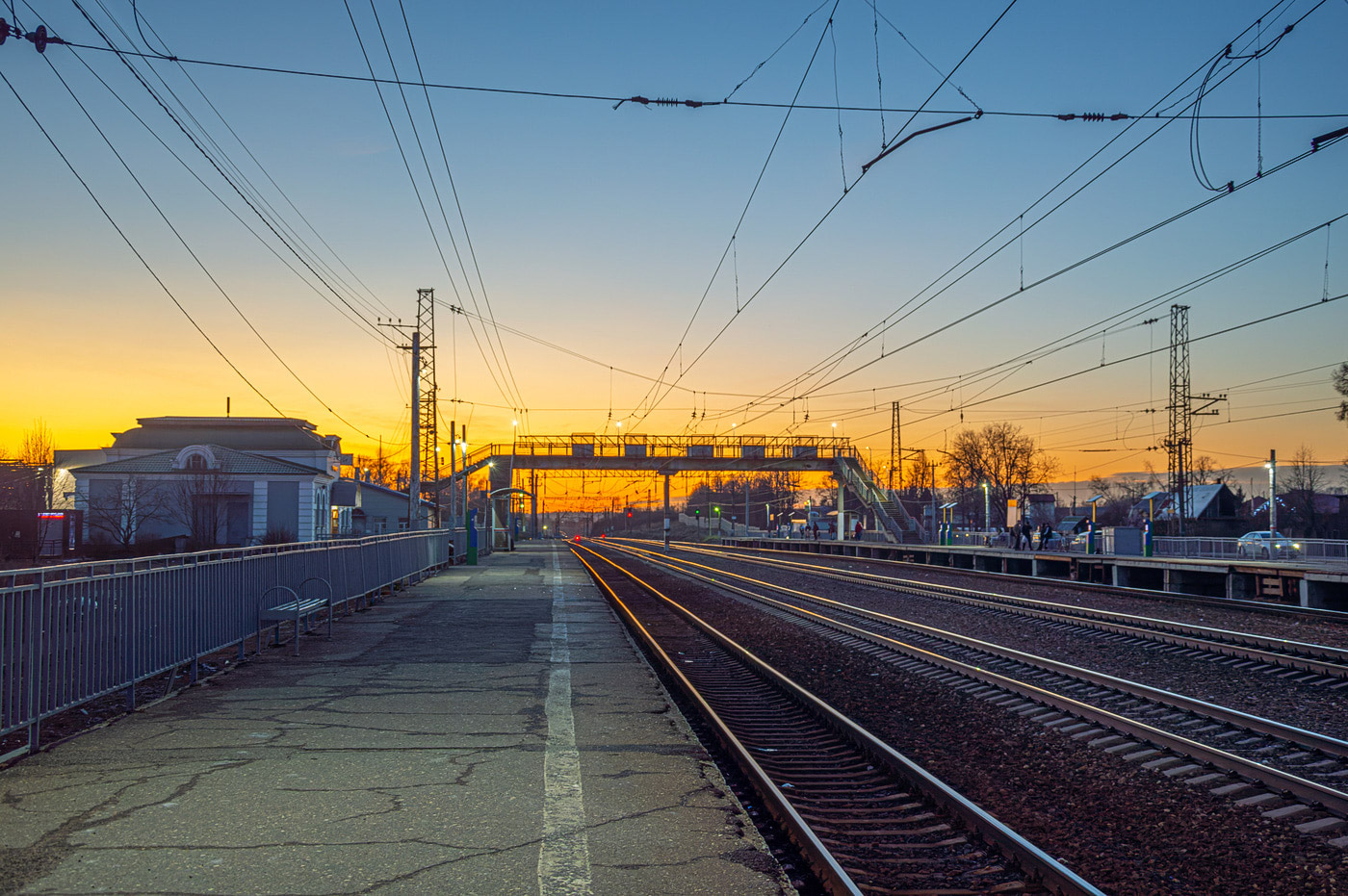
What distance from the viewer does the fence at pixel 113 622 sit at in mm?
7258

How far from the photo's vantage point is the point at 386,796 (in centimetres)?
657

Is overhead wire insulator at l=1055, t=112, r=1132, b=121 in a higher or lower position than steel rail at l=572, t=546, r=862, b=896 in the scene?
higher

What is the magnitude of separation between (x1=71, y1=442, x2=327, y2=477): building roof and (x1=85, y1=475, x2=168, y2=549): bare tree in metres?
0.90

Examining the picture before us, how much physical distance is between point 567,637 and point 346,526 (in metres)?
55.8

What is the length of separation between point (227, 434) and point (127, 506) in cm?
2081

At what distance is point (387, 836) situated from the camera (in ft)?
18.8

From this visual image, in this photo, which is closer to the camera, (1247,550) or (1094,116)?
(1094,116)

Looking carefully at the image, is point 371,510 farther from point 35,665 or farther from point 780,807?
point 780,807

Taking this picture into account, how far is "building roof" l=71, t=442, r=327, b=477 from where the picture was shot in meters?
51.7

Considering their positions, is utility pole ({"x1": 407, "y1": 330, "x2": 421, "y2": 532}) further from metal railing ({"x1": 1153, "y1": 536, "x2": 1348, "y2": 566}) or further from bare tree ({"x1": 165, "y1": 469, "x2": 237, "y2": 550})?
metal railing ({"x1": 1153, "y1": 536, "x2": 1348, "y2": 566})

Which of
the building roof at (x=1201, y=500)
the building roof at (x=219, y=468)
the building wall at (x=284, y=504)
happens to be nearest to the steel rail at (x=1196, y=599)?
the building wall at (x=284, y=504)

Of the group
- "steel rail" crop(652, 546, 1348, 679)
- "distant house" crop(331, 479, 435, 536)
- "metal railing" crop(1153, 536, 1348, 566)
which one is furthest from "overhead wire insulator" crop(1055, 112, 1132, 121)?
"distant house" crop(331, 479, 435, 536)

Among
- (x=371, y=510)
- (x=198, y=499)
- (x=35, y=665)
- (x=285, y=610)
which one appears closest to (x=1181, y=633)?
(x=285, y=610)

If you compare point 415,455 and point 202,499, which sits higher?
point 415,455
